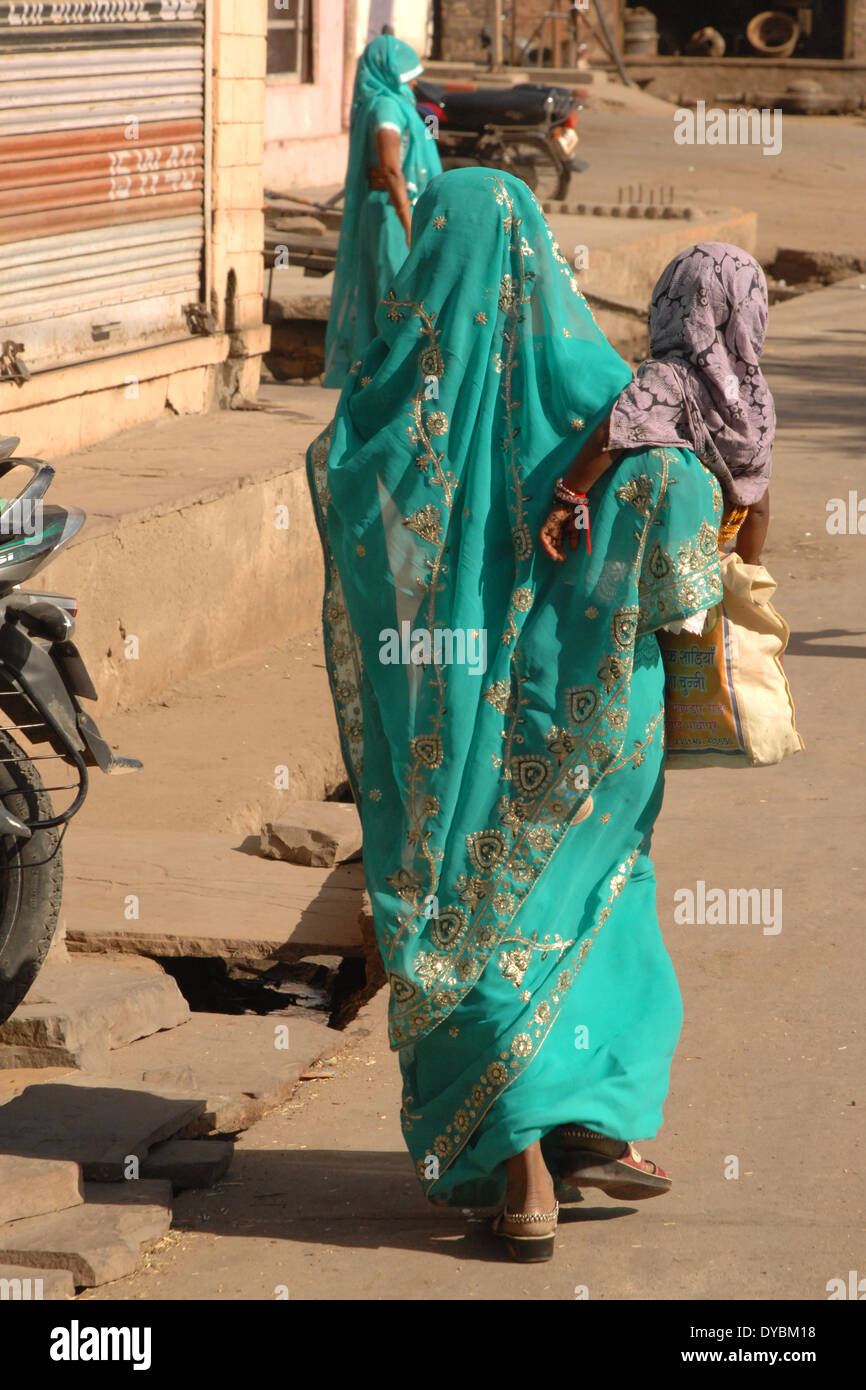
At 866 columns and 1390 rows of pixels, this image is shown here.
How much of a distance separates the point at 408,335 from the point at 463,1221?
57.2 inches

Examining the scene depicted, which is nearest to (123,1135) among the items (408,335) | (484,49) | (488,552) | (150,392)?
(488,552)

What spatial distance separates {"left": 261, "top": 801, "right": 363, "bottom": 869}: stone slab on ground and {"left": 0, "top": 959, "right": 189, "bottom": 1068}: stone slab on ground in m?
0.80

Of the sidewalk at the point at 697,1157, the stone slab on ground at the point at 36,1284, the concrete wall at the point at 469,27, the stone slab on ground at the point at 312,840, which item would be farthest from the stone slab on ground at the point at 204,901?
the concrete wall at the point at 469,27

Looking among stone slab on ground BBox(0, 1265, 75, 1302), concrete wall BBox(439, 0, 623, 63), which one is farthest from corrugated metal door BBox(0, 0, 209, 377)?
concrete wall BBox(439, 0, 623, 63)

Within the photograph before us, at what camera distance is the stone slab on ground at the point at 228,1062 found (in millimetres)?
3277

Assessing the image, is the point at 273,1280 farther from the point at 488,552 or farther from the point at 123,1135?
the point at 488,552

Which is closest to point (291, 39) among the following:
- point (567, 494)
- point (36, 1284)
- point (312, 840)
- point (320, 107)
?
point (320, 107)

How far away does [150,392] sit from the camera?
23.1 ft

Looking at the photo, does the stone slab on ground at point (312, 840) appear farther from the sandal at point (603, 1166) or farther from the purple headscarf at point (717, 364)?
the purple headscarf at point (717, 364)

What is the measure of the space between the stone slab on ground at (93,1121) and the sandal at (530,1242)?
67 cm

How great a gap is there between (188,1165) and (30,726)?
0.86 meters

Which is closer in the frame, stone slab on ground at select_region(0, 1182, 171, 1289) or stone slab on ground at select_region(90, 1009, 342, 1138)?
stone slab on ground at select_region(0, 1182, 171, 1289)

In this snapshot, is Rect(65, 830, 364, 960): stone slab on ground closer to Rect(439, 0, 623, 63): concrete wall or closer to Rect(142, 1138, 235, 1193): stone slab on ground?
Rect(142, 1138, 235, 1193): stone slab on ground

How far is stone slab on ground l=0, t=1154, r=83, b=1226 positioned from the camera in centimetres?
271
